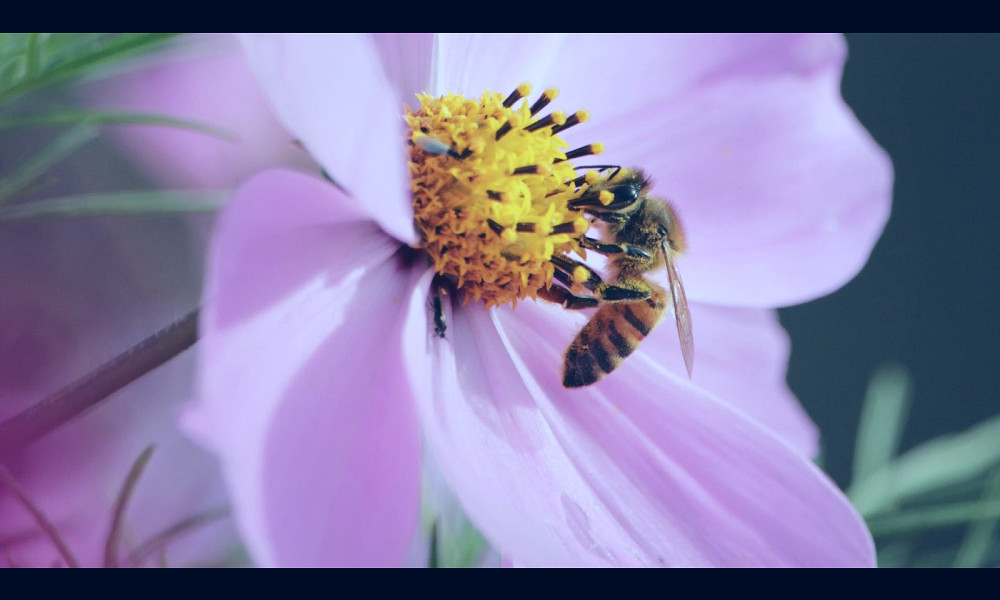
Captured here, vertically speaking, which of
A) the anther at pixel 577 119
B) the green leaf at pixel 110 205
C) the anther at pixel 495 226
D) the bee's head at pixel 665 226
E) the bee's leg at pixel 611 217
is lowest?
the bee's head at pixel 665 226

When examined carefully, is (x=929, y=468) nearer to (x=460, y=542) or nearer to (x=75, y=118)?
(x=460, y=542)

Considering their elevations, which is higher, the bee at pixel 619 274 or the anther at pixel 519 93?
the anther at pixel 519 93

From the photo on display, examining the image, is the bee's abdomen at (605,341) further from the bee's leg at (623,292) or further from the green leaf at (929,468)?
the green leaf at (929,468)

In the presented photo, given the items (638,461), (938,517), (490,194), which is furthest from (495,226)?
(938,517)

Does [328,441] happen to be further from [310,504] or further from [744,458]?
[744,458]

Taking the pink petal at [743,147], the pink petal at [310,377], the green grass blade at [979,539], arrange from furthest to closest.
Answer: the green grass blade at [979,539] → the pink petal at [743,147] → the pink petal at [310,377]

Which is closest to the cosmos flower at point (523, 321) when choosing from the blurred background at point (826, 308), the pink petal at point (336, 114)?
the pink petal at point (336, 114)
